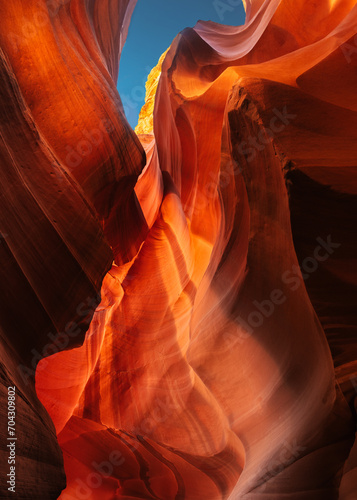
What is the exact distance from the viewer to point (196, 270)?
4.12 metres

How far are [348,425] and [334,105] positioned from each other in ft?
5.91

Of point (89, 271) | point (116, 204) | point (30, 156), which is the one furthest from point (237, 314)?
point (116, 204)

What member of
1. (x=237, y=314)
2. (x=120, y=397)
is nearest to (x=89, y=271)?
(x=237, y=314)

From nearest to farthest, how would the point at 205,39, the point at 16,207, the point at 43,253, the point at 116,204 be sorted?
the point at 16,207 < the point at 43,253 < the point at 116,204 < the point at 205,39

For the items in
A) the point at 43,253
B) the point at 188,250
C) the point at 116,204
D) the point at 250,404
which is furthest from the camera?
the point at 188,250

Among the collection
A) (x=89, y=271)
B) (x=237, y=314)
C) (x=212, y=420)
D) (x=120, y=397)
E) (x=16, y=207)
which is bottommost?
(x=212, y=420)

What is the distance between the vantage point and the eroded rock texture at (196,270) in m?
2.00

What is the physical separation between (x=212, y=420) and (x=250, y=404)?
31.7 inches

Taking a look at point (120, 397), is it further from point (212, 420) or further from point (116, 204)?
point (116, 204)

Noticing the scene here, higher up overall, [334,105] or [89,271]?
[334,105]

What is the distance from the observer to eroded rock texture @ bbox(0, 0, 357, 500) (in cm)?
200

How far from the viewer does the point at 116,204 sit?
414cm

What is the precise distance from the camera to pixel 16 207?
7.50 feet

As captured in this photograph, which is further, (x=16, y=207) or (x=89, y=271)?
(x=89, y=271)
